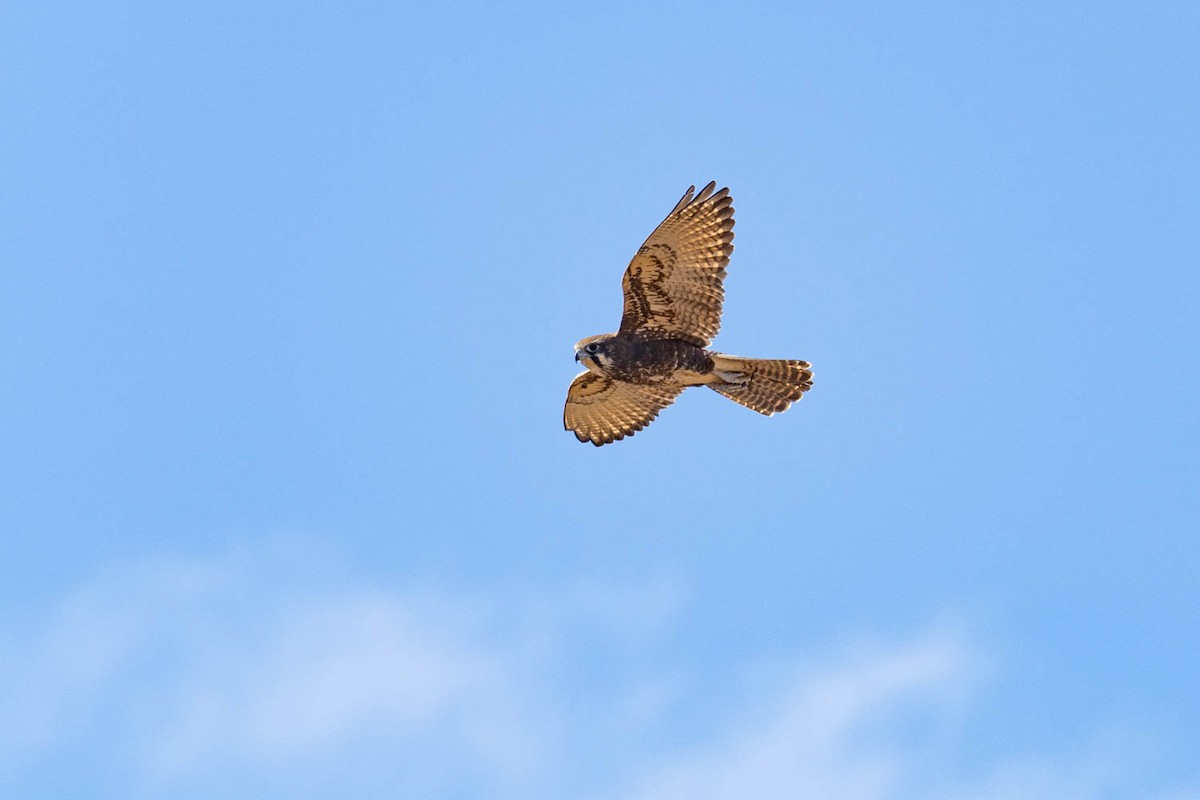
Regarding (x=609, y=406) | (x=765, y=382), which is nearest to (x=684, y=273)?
(x=765, y=382)

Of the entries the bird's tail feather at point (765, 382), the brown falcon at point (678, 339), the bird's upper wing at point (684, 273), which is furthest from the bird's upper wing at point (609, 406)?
the bird's upper wing at point (684, 273)

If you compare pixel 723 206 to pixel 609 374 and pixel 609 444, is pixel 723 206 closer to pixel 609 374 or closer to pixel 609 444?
pixel 609 374

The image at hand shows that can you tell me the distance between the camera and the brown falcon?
64.4 ft

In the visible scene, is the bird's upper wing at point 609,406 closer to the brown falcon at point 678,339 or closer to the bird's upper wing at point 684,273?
the brown falcon at point 678,339

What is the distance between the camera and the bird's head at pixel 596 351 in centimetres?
2014

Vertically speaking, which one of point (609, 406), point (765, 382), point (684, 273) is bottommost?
point (765, 382)

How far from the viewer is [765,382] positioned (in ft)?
68.4

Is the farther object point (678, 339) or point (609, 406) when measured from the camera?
point (609, 406)

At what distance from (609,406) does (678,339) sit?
6.09 ft

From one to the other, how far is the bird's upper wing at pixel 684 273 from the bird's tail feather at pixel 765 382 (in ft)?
2.40

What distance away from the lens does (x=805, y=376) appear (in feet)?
68.3

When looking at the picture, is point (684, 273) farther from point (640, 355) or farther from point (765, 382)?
point (765, 382)

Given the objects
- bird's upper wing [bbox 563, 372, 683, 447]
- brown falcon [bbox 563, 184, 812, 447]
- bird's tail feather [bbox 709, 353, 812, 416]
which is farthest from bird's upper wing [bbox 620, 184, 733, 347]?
bird's upper wing [bbox 563, 372, 683, 447]

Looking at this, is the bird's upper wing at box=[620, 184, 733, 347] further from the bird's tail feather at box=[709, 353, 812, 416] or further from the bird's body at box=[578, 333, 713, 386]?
the bird's tail feather at box=[709, 353, 812, 416]
